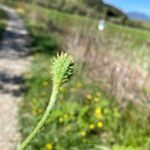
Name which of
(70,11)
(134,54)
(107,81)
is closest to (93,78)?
(107,81)

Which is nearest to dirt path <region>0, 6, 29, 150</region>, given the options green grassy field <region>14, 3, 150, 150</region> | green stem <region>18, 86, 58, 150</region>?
green grassy field <region>14, 3, 150, 150</region>

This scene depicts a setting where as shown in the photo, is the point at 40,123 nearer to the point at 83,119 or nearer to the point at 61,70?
the point at 61,70

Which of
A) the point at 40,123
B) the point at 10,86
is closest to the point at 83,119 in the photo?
the point at 10,86

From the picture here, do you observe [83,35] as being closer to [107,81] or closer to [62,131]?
[107,81]

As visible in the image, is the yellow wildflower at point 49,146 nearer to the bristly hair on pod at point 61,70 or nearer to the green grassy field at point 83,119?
the green grassy field at point 83,119

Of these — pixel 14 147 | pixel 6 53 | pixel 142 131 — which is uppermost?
pixel 142 131

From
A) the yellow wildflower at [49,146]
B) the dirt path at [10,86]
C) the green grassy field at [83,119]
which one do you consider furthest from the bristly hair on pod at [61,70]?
the dirt path at [10,86]
